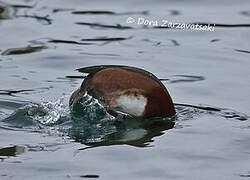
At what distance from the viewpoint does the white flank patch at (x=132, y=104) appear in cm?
664

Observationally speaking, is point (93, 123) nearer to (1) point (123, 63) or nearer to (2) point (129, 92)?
(2) point (129, 92)

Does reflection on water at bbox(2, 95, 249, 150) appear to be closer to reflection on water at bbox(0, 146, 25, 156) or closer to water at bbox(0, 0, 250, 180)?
water at bbox(0, 0, 250, 180)

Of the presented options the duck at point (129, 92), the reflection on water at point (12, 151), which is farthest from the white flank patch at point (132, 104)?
the reflection on water at point (12, 151)

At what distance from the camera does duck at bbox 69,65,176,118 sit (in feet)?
21.8

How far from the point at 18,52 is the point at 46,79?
122 centimetres

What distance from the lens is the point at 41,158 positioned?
19.7 ft

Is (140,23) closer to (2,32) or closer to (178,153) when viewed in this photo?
(2,32)

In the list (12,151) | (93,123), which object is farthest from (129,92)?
(12,151)

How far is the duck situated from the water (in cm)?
11

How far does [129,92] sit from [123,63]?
8.29ft

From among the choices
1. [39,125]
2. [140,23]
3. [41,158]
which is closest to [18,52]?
[140,23]

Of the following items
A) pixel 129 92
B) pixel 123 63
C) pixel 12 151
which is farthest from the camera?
pixel 123 63

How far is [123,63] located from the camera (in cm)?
914

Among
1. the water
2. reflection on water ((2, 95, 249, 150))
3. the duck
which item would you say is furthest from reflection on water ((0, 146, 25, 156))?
the duck
